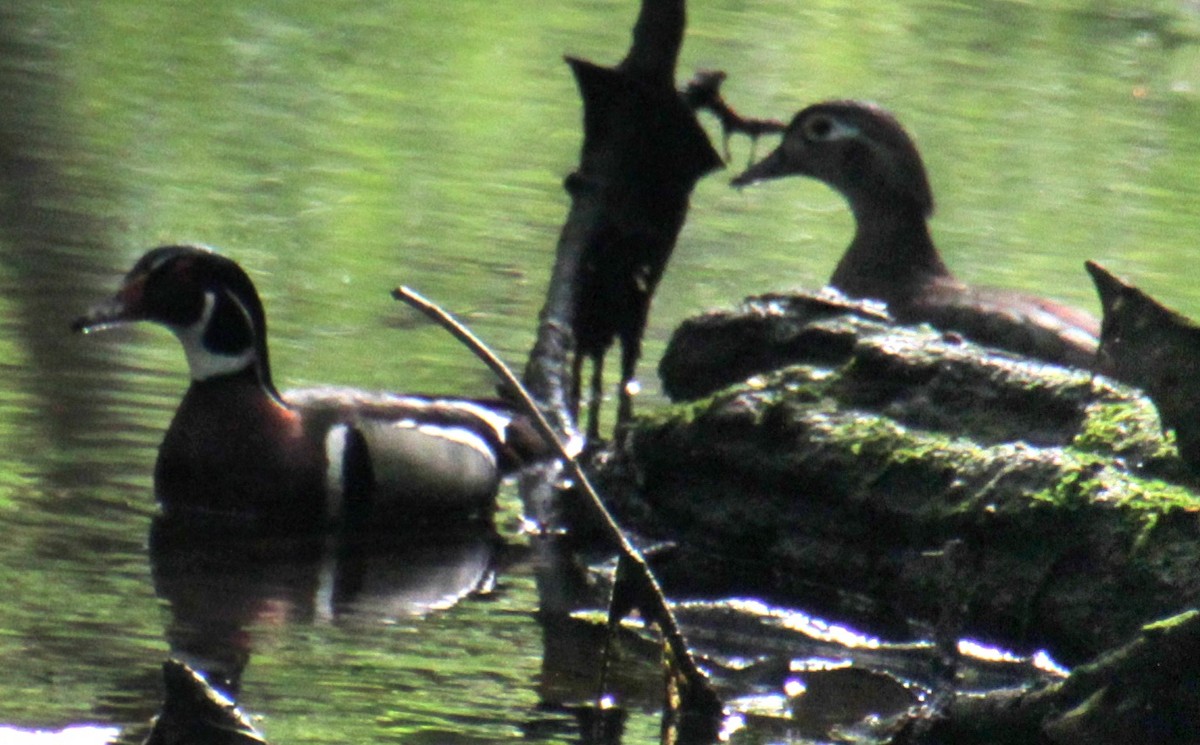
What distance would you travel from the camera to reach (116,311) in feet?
25.3

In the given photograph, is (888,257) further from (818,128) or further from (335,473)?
(335,473)

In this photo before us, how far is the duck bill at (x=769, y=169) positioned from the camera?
38.0ft

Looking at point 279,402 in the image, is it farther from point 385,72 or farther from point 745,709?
point 385,72

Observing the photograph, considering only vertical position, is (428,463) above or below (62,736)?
below

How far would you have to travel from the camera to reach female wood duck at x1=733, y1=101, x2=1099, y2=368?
912 cm

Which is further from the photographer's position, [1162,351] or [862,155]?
[862,155]

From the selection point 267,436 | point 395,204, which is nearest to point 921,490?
point 267,436

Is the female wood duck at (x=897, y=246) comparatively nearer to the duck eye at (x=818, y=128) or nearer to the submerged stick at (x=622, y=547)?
the duck eye at (x=818, y=128)

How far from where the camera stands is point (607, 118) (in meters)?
7.91

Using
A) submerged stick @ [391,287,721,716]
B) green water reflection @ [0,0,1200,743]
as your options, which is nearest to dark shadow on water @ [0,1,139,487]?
green water reflection @ [0,0,1200,743]

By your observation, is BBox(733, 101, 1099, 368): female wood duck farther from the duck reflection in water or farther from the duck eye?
the duck reflection in water

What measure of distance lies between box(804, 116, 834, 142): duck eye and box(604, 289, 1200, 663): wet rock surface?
3.52 m

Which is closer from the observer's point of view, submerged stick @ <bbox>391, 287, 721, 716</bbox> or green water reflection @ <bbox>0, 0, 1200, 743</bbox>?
submerged stick @ <bbox>391, 287, 721, 716</bbox>

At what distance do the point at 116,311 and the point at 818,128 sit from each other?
456cm
